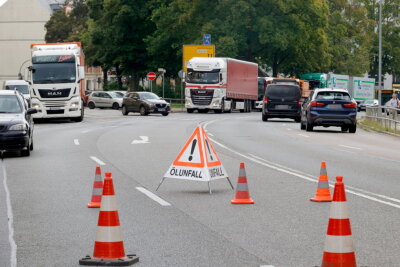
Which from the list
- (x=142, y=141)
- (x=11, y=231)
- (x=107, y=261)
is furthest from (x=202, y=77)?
(x=107, y=261)

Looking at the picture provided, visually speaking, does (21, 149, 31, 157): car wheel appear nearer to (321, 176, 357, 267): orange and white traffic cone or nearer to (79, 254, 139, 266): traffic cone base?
(79, 254, 139, 266): traffic cone base

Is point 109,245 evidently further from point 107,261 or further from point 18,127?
point 18,127

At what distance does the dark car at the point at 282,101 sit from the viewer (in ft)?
144

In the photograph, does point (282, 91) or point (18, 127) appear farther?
point (282, 91)

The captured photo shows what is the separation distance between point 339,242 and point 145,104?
159ft

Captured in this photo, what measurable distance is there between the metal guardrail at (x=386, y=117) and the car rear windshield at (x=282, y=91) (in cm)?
351

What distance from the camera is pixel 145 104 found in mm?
54875

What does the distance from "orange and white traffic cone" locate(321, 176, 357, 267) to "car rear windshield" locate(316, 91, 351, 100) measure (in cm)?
2778

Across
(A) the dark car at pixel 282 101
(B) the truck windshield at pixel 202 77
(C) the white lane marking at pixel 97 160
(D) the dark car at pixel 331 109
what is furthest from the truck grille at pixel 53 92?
(C) the white lane marking at pixel 97 160

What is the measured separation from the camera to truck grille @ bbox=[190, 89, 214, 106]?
58844 mm

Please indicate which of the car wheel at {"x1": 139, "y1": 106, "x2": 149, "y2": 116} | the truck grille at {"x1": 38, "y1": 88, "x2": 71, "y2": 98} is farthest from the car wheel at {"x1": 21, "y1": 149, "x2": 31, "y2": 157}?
the car wheel at {"x1": 139, "y1": 106, "x2": 149, "y2": 116}

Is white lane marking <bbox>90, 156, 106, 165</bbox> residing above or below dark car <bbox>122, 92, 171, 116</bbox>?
above

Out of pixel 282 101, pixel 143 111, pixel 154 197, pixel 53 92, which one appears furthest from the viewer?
pixel 143 111

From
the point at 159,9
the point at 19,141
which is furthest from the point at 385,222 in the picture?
the point at 159,9
